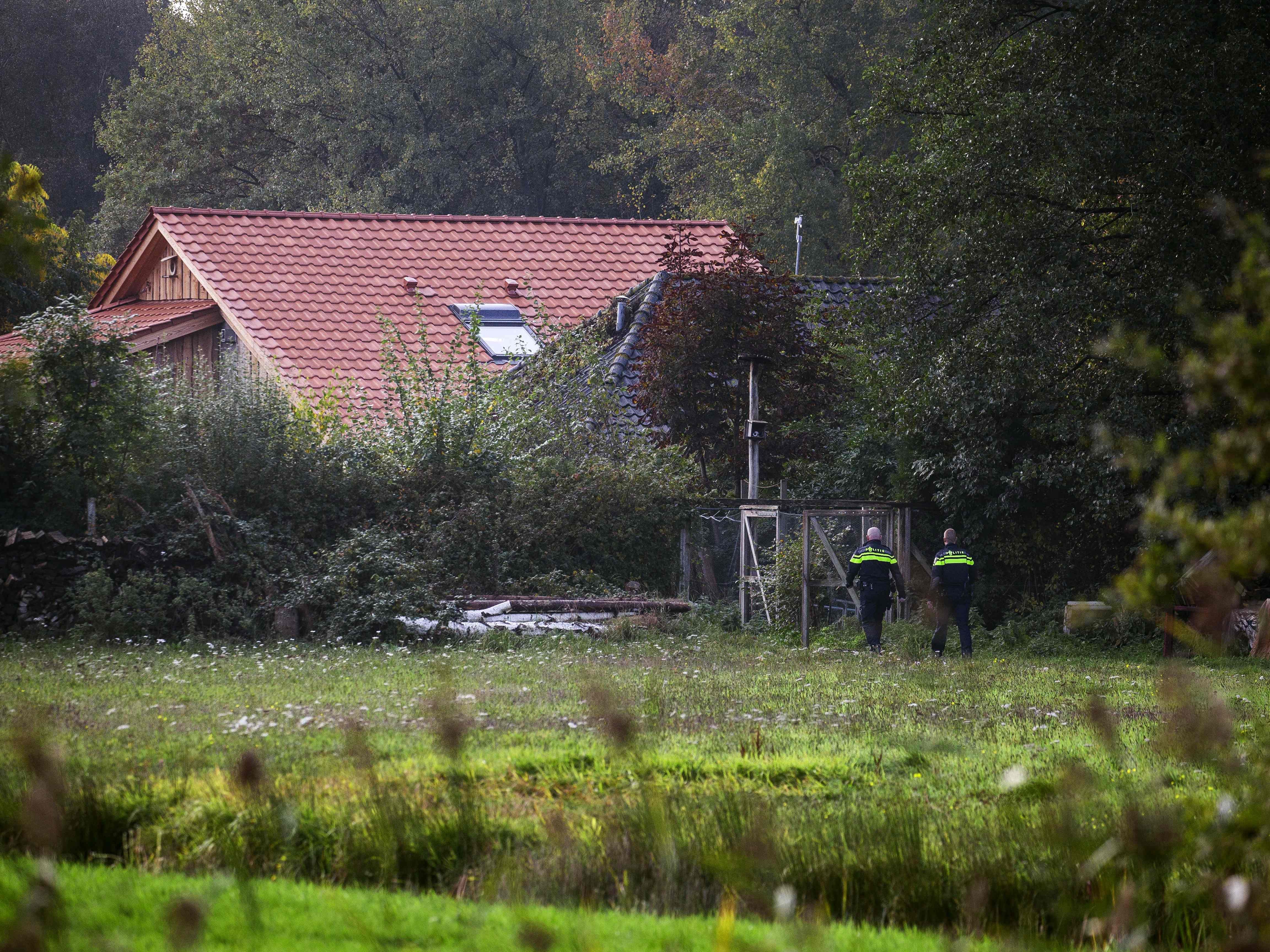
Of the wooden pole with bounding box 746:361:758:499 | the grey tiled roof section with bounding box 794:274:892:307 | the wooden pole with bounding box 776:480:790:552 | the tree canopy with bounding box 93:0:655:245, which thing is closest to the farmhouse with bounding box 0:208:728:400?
the grey tiled roof section with bounding box 794:274:892:307

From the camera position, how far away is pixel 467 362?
2175 centimetres

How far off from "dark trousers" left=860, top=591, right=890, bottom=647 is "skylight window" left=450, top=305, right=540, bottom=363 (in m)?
9.88

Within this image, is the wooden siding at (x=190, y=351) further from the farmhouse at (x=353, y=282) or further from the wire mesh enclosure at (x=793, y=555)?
the wire mesh enclosure at (x=793, y=555)

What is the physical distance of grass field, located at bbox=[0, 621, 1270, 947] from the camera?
561 centimetres

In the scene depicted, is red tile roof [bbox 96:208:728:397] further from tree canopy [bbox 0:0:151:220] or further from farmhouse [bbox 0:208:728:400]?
tree canopy [bbox 0:0:151:220]

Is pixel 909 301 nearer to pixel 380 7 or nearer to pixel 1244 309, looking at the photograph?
pixel 1244 309

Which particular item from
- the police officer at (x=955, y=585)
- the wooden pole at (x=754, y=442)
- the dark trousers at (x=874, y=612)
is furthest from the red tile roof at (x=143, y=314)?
the police officer at (x=955, y=585)

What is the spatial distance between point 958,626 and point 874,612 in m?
1.65

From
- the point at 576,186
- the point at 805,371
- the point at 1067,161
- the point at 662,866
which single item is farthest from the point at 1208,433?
the point at 576,186

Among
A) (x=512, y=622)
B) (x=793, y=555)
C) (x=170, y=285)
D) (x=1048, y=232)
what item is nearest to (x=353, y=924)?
(x=512, y=622)

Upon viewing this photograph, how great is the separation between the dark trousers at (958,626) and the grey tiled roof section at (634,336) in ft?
26.3

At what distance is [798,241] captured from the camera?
105 ft

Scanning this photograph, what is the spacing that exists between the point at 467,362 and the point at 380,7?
24312 millimetres

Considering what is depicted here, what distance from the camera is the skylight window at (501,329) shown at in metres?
26.3
